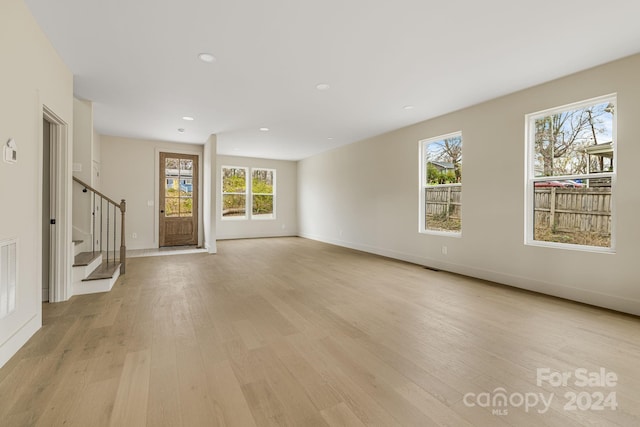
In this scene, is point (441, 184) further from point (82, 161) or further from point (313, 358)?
point (82, 161)

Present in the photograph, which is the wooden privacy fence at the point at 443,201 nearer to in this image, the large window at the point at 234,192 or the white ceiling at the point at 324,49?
the white ceiling at the point at 324,49

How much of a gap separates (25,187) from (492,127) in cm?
543

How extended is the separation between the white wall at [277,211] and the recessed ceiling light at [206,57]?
19.9ft

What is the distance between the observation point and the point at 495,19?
8.03 feet

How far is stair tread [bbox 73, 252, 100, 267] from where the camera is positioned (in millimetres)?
3711

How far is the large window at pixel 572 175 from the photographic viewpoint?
3.31m

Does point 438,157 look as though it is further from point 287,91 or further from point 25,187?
point 25,187

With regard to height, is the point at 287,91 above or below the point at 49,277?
above

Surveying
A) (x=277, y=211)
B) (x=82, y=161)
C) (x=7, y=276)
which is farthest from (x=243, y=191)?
(x=7, y=276)

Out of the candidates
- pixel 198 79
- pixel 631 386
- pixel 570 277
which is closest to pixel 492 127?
pixel 570 277

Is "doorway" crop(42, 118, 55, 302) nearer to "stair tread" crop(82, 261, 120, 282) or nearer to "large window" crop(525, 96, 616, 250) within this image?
"stair tread" crop(82, 261, 120, 282)

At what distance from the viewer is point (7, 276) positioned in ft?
6.94

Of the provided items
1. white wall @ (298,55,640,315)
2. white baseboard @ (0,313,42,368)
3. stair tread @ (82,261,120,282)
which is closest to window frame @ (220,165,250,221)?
white wall @ (298,55,640,315)

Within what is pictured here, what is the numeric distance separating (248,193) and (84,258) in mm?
5617
